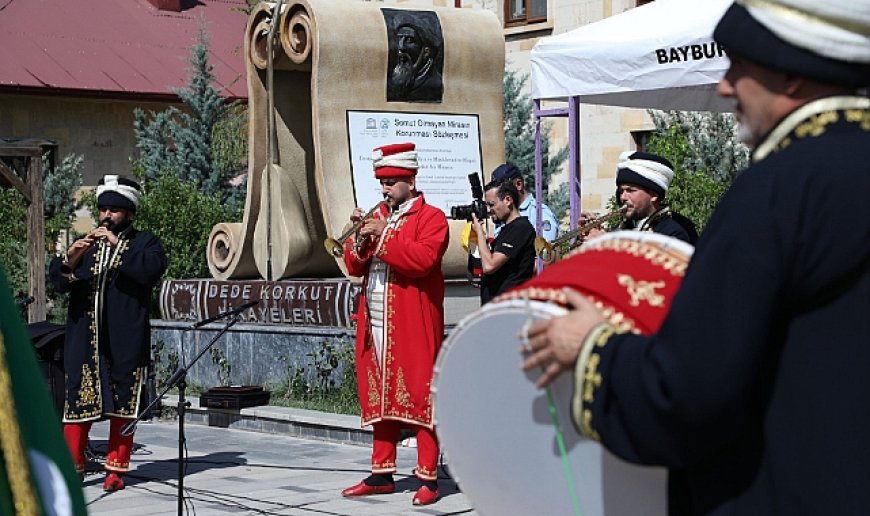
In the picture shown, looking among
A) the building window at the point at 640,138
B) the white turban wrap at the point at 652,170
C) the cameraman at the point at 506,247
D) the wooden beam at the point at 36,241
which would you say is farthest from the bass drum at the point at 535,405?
the building window at the point at 640,138

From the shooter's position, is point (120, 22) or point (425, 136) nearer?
point (425, 136)

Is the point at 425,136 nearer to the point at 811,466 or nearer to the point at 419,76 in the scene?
the point at 419,76

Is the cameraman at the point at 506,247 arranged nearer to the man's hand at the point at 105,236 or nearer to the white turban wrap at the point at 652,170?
the white turban wrap at the point at 652,170

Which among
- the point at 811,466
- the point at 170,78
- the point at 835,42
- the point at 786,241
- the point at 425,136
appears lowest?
the point at 811,466

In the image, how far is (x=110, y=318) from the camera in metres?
8.87

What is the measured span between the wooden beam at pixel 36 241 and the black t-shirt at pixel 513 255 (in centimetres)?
453

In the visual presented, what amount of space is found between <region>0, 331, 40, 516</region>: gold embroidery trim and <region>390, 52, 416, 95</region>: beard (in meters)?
11.3

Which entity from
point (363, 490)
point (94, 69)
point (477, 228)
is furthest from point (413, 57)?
point (94, 69)

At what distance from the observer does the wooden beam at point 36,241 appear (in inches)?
472

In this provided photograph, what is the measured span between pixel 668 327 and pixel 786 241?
0.22 m

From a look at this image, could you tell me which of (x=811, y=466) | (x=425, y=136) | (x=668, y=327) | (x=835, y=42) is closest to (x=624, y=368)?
(x=668, y=327)

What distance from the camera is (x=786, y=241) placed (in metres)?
2.35

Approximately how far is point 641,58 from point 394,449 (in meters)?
2.80

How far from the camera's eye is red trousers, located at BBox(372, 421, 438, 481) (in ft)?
27.0
